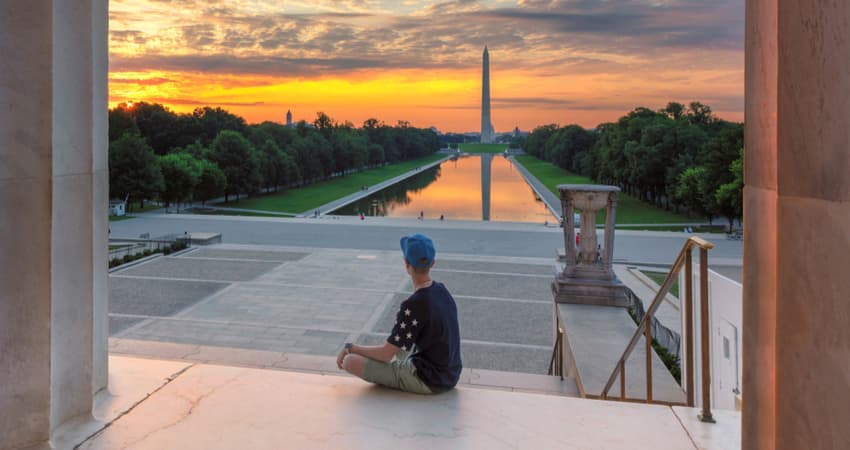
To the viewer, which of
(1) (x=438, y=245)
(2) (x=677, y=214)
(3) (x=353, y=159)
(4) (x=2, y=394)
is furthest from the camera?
(3) (x=353, y=159)

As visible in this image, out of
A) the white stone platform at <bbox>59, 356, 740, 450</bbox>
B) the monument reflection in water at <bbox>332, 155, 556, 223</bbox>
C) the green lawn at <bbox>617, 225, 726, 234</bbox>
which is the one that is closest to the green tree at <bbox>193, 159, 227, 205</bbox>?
the monument reflection in water at <bbox>332, 155, 556, 223</bbox>

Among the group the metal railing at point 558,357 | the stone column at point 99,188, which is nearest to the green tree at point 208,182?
the metal railing at point 558,357

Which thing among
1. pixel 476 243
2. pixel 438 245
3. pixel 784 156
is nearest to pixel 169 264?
pixel 438 245

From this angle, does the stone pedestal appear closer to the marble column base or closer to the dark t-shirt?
the marble column base

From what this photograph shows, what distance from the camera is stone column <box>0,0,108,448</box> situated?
9.87 feet

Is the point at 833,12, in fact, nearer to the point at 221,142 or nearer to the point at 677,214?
the point at 677,214

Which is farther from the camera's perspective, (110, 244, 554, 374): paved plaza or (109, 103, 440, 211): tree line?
(109, 103, 440, 211): tree line

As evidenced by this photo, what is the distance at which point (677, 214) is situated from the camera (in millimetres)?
46875

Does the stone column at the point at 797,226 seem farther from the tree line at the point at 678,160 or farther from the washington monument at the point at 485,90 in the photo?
the washington monument at the point at 485,90

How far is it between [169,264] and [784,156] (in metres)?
22.0

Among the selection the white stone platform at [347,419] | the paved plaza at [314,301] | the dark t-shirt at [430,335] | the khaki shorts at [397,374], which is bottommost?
the paved plaza at [314,301]

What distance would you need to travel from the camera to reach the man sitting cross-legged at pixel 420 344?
3832 mm

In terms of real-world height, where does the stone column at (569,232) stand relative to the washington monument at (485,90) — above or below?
below

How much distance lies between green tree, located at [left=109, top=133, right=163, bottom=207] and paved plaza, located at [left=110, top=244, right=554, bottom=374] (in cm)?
2004
